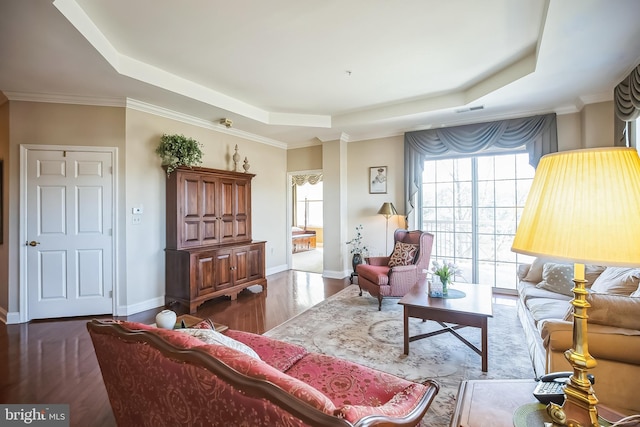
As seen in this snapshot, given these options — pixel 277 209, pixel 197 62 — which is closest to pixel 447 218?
pixel 277 209

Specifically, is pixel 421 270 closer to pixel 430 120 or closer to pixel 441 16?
pixel 430 120

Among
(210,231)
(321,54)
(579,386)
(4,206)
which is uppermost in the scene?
(321,54)

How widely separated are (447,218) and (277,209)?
11.0 feet

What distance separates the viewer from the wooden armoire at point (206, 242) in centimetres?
402

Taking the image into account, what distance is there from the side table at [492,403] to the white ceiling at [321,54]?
99.8 inches

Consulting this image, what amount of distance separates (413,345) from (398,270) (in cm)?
117

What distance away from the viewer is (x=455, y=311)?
8.40ft

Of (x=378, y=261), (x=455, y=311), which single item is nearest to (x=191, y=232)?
(x=378, y=261)

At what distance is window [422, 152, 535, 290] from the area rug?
39.5 inches

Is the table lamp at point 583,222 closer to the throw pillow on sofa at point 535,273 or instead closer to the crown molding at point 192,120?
the throw pillow on sofa at point 535,273

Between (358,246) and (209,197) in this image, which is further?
(358,246)

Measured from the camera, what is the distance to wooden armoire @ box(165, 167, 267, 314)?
13.2 feet

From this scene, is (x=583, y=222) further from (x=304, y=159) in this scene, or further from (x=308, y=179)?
(x=308, y=179)

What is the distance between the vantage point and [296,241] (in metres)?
9.48
